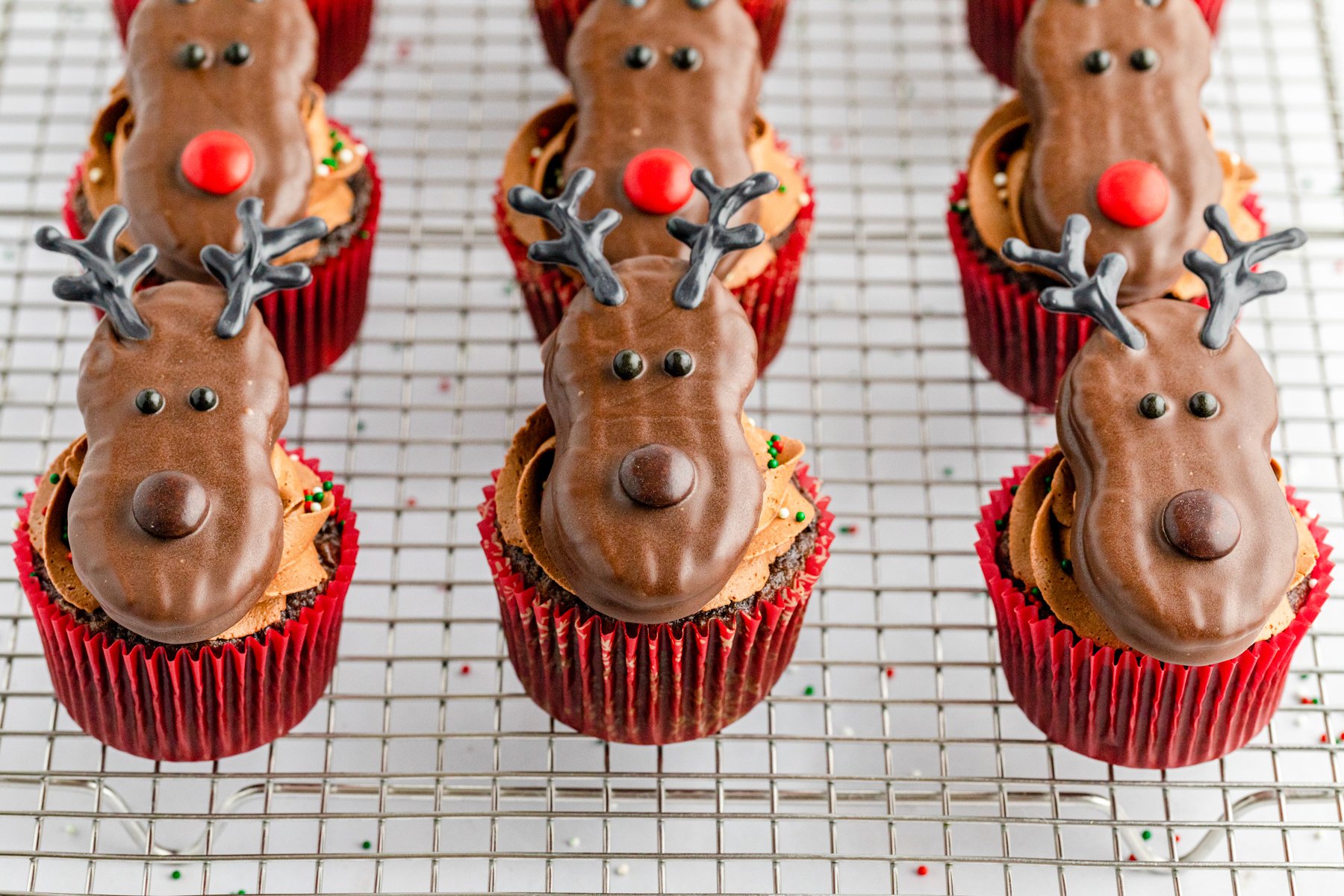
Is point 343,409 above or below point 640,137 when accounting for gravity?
below

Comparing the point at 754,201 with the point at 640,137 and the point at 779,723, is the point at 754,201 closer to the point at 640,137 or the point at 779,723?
the point at 640,137

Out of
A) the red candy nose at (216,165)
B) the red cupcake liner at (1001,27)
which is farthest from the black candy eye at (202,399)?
the red cupcake liner at (1001,27)

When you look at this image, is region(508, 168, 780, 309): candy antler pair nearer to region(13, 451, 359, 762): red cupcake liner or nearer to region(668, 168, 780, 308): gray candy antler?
region(668, 168, 780, 308): gray candy antler

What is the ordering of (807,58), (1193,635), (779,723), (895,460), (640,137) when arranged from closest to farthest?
(1193,635) → (640,137) → (779,723) → (895,460) → (807,58)

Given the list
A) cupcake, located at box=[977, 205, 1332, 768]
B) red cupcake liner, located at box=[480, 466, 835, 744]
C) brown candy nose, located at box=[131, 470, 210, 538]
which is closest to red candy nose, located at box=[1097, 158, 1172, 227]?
cupcake, located at box=[977, 205, 1332, 768]

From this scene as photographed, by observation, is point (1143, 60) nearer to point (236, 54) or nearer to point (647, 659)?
point (647, 659)

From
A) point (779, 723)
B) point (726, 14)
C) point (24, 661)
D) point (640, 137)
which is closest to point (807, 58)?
point (726, 14)

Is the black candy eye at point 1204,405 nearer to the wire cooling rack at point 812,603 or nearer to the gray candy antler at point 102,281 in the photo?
the wire cooling rack at point 812,603
